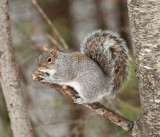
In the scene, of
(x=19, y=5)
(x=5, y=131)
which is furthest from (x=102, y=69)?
(x=19, y=5)

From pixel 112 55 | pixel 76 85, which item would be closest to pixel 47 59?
pixel 76 85

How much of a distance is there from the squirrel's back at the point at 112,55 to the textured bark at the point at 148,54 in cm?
39

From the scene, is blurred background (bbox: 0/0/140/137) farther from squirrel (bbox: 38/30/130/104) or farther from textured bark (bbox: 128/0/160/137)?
textured bark (bbox: 128/0/160/137)

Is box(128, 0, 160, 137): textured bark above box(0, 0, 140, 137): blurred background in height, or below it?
A: above

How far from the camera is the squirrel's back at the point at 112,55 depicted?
1.19 meters

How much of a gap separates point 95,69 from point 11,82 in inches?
13.8

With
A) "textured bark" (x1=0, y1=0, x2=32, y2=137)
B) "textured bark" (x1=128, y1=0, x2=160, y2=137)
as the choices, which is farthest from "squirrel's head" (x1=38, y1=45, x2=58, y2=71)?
"textured bark" (x1=128, y1=0, x2=160, y2=137)

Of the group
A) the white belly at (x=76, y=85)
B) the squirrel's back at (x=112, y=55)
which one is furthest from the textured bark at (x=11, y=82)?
the squirrel's back at (x=112, y=55)

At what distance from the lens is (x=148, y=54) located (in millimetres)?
720

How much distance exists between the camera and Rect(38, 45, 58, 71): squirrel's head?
1096mm

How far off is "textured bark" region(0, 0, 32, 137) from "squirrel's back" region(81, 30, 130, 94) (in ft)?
1.24

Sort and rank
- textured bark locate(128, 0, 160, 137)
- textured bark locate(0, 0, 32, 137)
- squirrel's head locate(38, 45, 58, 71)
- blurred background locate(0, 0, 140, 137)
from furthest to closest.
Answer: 1. blurred background locate(0, 0, 140, 137)
2. squirrel's head locate(38, 45, 58, 71)
3. textured bark locate(0, 0, 32, 137)
4. textured bark locate(128, 0, 160, 137)

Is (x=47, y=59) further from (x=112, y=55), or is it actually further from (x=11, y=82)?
(x=112, y=55)

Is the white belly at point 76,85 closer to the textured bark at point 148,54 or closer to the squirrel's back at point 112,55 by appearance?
the squirrel's back at point 112,55
